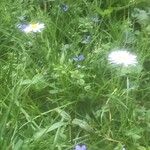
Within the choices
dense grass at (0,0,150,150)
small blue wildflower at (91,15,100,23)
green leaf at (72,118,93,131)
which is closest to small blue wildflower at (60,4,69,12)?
dense grass at (0,0,150,150)

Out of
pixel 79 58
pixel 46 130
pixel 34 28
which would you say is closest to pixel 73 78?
pixel 79 58

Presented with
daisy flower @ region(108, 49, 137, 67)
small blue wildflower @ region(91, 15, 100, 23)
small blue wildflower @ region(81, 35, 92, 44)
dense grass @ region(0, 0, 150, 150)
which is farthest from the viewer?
small blue wildflower @ region(91, 15, 100, 23)

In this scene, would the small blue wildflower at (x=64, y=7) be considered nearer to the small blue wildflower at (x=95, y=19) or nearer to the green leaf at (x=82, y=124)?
the small blue wildflower at (x=95, y=19)

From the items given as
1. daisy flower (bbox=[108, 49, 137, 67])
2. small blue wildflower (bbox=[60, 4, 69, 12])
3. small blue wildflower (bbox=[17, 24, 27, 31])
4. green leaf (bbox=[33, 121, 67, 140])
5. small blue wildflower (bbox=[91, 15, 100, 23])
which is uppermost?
small blue wildflower (bbox=[60, 4, 69, 12])

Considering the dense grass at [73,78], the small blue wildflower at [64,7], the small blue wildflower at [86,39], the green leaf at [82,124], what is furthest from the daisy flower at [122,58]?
the small blue wildflower at [64,7]

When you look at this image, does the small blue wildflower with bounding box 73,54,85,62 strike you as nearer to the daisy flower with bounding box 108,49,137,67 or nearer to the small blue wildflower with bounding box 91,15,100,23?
the daisy flower with bounding box 108,49,137,67

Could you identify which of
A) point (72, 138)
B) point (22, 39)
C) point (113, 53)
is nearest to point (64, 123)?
point (72, 138)
